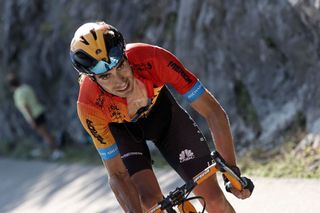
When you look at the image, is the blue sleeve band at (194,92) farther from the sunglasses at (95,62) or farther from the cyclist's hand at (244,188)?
the cyclist's hand at (244,188)

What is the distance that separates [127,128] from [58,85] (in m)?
8.94

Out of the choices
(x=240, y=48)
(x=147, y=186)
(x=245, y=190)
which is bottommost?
(x=245, y=190)

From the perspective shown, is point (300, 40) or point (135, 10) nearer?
point (300, 40)

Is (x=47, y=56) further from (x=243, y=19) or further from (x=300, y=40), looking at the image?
(x=300, y=40)

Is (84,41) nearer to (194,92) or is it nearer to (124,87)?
(124,87)

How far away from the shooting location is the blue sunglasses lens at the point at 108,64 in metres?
4.02

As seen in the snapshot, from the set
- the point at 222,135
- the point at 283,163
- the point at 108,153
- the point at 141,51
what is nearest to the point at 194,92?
the point at 222,135

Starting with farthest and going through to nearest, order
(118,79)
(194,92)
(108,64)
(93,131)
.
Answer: (93,131), (194,92), (118,79), (108,64)

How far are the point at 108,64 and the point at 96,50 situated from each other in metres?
0.11

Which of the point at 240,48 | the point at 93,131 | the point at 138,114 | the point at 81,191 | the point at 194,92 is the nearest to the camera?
the point at 194,92

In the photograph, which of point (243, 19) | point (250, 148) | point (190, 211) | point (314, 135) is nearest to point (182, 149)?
point (190, 211)

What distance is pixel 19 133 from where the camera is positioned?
1459cm

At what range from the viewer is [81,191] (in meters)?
9.05

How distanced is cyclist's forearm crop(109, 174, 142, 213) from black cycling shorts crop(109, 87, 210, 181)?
0.91 ft
